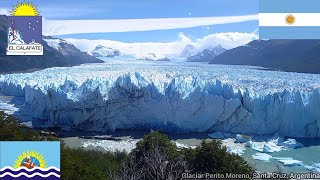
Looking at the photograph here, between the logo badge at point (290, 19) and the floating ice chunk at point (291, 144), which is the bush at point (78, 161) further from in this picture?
the floating ice chunk at point (291, 144)

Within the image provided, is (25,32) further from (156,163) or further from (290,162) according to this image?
(290,162)

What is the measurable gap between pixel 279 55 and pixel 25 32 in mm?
31225

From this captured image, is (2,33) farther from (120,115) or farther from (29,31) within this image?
(29,31)

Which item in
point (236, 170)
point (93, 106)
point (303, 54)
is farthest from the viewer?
point (303, 54)

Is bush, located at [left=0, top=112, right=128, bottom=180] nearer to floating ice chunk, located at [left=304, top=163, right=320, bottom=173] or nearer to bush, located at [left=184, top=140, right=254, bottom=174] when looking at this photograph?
bush, located at [left=184, top=140, right=254, bottom=174]

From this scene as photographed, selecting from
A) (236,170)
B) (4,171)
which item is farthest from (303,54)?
(4,171)

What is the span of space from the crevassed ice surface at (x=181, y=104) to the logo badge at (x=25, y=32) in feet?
24.2

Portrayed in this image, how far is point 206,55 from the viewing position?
46.7 m

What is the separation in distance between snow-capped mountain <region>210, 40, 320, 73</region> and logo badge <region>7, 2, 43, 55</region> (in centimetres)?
2536

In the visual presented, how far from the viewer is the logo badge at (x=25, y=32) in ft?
29.2

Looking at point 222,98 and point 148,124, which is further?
point 148,124

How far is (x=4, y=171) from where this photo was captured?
6.09m

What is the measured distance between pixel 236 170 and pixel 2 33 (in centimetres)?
2155

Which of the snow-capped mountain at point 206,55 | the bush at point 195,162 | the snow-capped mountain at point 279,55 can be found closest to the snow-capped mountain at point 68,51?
the snow-capped mountain at point 279,55
